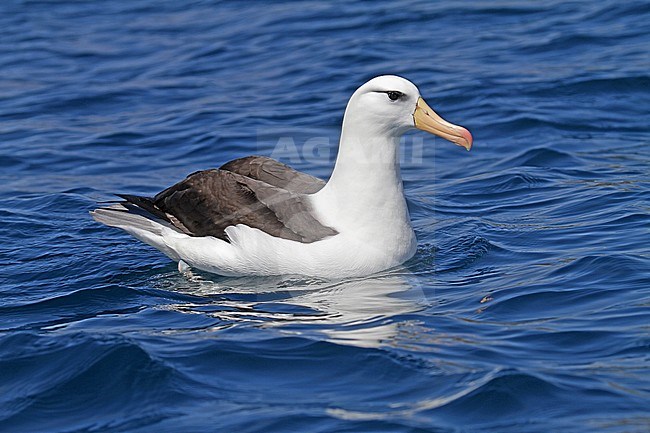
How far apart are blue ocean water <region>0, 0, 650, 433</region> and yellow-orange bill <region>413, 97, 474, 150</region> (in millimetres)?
870

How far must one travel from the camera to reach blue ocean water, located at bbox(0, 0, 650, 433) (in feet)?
19.8

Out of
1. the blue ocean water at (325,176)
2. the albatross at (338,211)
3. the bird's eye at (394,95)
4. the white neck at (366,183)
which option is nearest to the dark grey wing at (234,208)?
the albatross at (338,211)

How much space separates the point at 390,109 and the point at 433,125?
0.32 meters

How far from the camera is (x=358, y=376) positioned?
20.6 feet

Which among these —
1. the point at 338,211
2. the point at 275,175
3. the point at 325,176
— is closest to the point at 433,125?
the point at 338,211

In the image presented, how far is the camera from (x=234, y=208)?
8.14 meters

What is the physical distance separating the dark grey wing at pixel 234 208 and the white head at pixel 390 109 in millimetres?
699

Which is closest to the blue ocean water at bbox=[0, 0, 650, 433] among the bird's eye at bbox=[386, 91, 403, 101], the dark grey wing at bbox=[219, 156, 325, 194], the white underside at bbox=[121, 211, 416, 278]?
the white underside at bbox=[121, 211, 416, 278]

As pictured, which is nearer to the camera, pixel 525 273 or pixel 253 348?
pixel 253 348

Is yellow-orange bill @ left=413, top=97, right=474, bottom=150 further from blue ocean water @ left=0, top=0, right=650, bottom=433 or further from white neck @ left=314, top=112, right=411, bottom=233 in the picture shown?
blue ocean water @ left=0, top=0, right=650, bottom=433

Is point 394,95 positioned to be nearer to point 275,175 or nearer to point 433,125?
point 433,125

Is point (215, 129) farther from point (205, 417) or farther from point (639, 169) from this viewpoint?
point (205, 417)

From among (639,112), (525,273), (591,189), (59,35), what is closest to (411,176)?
(591,189)

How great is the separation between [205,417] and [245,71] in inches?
369
